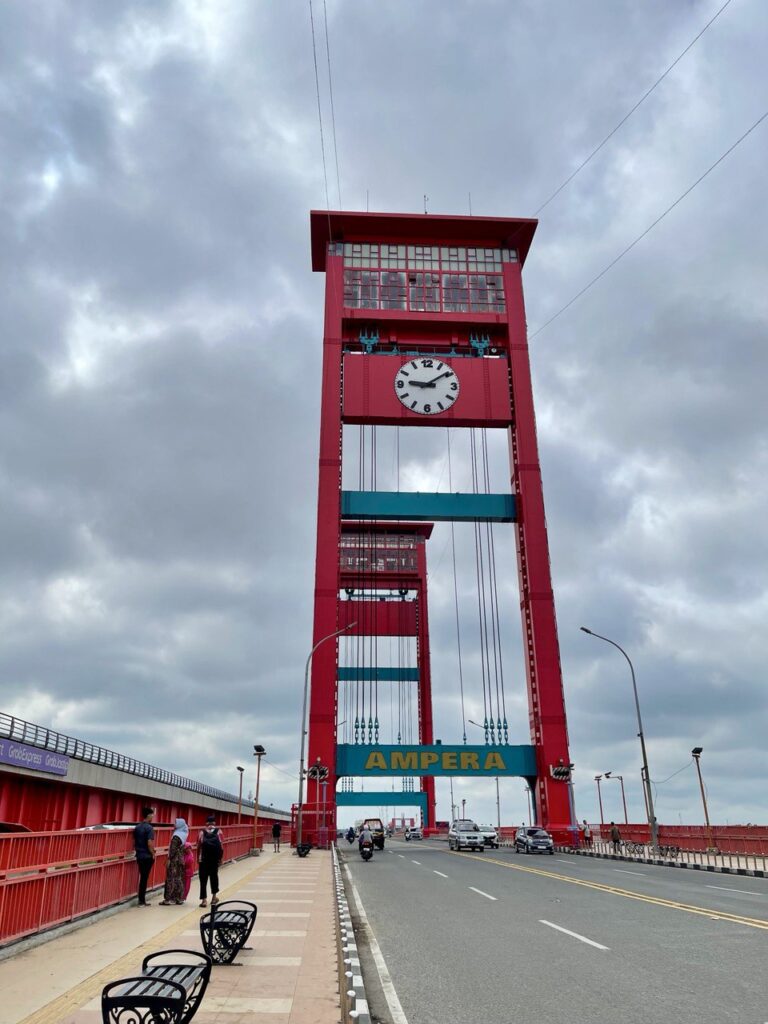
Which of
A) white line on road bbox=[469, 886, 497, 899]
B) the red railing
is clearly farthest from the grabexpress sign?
white line on road bbox=[469, 886, 497, 899]

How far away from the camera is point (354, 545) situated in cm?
7188

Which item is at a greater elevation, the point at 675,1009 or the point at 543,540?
the point at 543,540

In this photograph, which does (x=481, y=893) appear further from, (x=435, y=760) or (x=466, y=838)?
(x=435, y=760)

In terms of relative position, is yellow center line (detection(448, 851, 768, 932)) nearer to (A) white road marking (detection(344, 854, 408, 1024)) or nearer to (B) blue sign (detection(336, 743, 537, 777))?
(A) white road marking (detection(344, 854, 408, 1024))

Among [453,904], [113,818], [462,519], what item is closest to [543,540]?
[462,519]

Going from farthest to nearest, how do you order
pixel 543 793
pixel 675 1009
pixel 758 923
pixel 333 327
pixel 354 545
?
pixel 354 545 → pixel 333 327 → pixel 543 793 → pixel 758 923 → pixel 675 1009

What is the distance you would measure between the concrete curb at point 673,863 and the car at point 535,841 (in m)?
1.59

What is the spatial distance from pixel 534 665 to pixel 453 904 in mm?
27417

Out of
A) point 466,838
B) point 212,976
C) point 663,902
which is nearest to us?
point 212,976

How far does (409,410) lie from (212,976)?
3974cm

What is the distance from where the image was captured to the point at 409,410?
46469mm

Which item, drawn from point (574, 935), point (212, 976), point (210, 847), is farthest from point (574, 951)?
point (210, 847)

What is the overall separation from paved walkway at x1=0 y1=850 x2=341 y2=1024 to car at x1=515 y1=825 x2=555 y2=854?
81.8 feet

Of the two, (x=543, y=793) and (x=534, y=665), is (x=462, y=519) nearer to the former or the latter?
(x=534, y=665)
